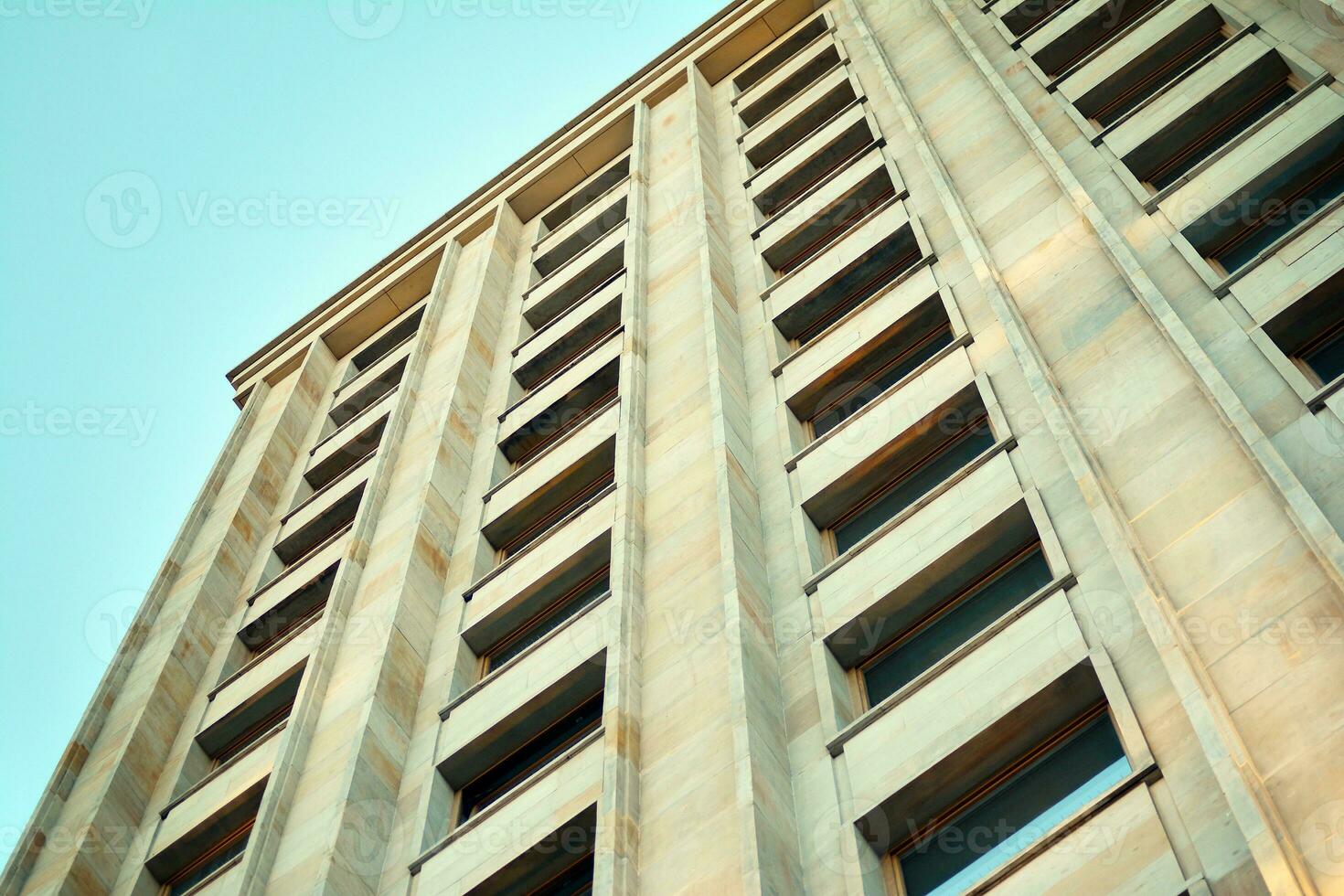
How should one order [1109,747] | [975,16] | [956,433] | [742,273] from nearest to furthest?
[1109,747]
[956,433]
[742,273]
[975,16]

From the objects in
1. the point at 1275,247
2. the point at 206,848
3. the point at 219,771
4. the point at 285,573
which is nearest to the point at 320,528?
the point at 285,573

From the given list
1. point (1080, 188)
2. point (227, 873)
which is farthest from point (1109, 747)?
point (227, 873)

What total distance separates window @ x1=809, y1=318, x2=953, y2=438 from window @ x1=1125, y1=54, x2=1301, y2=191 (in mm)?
4393

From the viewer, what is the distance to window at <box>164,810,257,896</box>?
963 inches

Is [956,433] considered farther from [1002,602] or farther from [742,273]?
[742,273]

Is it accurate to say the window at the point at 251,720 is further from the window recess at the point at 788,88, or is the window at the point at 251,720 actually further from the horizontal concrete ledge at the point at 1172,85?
the window recess at the point at 788,88

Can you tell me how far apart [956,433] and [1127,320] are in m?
2.87

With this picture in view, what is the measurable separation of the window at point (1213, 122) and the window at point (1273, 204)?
3.23m

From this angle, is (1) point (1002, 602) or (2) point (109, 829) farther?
(2) point (109, 829)

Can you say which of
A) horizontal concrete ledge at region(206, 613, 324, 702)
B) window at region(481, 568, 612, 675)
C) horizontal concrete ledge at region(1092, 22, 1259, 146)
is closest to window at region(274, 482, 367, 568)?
horizontal concrete ledge at region(206, 613, 324, 702)

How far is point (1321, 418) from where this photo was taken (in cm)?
1645

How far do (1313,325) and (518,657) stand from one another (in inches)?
454

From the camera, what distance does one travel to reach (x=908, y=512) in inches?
792

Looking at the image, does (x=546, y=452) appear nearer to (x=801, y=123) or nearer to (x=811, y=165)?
(x=811, y=165)
